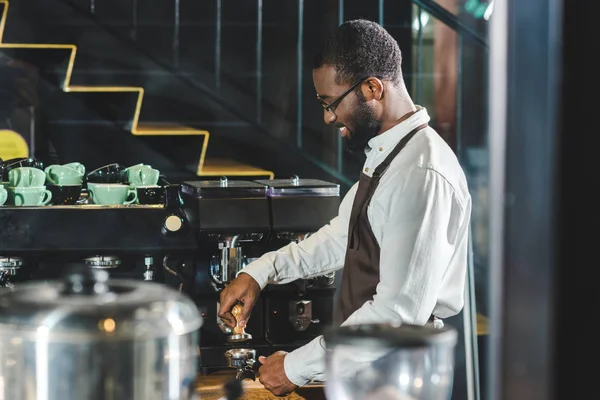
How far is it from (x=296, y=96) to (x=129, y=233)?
2883 mm

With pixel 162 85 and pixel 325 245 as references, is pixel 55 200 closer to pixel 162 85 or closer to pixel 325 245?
pixel 325 245

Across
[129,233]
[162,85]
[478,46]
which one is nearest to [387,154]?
[129,233]

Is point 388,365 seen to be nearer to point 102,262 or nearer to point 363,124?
point 363,124

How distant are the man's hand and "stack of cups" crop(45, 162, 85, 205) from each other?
44.7 inches

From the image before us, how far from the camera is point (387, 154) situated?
2.21m

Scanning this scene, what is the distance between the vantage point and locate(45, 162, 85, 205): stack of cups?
9.49 ft

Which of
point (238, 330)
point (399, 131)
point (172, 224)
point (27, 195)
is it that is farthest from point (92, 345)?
point (27, 195)

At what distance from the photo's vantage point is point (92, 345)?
112 centimetres

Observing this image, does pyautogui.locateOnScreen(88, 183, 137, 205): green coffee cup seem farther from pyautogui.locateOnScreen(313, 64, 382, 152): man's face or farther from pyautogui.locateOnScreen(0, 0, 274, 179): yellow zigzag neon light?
pyautogui.locateOnScreen(0, 0, 274, 179): yellow zigzag neon light

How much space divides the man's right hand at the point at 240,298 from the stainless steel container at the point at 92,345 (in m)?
1.03

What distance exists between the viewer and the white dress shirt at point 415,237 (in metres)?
1.94

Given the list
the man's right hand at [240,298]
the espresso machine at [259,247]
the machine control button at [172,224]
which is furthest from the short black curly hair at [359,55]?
the machine control button at [172,224]

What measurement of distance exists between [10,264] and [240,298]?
2.69ft

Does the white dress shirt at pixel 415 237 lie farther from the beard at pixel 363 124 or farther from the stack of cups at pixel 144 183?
the stack of cups at pixel 144 183
